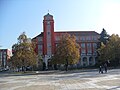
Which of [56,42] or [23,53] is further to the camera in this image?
[56,42]

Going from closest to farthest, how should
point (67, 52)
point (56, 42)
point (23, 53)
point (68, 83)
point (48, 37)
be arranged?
point (68, 83), point (23, 53), point (67, 52), point (48, 37), point (56, 42)

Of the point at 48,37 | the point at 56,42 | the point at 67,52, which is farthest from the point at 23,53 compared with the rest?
the point at 56,42

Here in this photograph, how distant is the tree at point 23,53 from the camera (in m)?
61.8

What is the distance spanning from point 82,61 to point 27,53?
159 feet

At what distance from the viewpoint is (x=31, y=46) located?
6488 centimetres

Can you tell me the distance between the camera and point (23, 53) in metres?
62.5

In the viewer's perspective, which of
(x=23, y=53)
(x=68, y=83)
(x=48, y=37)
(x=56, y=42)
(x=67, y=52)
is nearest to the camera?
(x=68, y=83)

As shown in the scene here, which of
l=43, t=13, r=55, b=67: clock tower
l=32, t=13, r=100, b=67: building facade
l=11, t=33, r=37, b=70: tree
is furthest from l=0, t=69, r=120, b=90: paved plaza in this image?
l=43, t=13, r=55, b=67: clock tower

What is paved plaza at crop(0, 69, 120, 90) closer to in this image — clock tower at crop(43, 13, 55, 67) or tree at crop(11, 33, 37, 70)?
tree at crop(11, 33, 37, 70)

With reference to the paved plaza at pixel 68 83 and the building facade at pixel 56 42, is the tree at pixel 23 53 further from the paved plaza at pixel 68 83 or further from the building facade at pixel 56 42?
the building facade at pixel 56 42

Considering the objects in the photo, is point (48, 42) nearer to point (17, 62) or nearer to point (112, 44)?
point (112, 44)

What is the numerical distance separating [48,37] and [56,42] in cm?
483

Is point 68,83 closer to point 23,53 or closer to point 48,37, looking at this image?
point 23,53

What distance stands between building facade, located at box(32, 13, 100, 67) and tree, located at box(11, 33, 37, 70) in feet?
106
